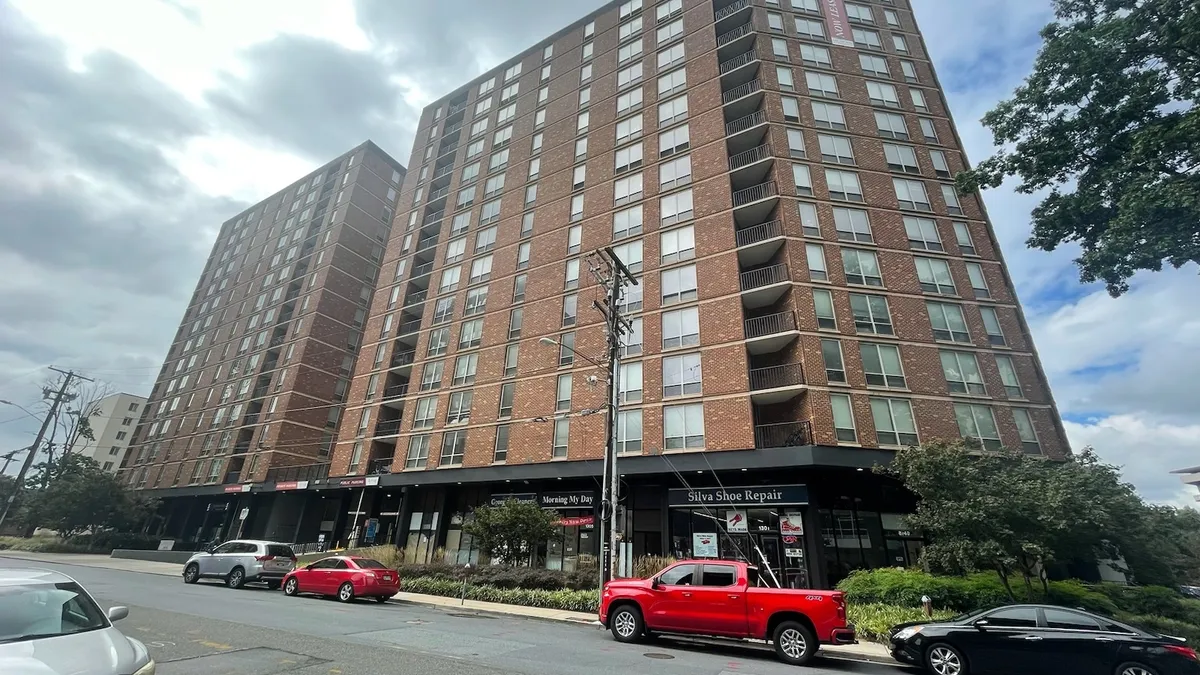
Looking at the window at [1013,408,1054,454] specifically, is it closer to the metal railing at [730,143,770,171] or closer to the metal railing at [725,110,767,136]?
the metal railing at [730,143,770,171]

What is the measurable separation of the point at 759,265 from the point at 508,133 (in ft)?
77.0

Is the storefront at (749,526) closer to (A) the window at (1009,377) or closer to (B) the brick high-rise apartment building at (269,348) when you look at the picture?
(A) the window at (1009,377)

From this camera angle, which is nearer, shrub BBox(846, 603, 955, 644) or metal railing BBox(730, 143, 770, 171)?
shrub BBox(846, 603, 955, 644)

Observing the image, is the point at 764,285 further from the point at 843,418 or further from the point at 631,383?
the point at 631,383

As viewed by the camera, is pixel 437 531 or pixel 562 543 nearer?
pixel 562 543

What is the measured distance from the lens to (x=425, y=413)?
31797 millimetres

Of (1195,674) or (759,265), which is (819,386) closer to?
(759,265)

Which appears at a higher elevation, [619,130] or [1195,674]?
[619,130]

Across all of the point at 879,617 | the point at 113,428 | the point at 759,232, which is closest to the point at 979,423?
the point at 879,617

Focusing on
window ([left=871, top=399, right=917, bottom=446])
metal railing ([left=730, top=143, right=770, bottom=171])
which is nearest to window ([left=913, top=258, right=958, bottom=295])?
window ([left=871, top=399, right=917, bottom=446])

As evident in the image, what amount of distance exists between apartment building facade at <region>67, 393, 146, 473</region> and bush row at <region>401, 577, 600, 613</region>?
88297mm

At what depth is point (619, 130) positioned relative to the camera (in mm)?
32250

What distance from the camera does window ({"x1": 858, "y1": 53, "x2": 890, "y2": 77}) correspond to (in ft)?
97.2

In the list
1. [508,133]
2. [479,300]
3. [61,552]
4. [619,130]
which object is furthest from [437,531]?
[61,552]
